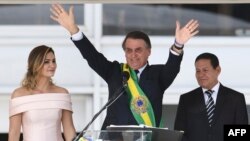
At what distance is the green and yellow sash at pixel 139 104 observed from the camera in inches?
276

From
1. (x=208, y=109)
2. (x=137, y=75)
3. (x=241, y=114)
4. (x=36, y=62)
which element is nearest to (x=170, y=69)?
(x=137, y=75)

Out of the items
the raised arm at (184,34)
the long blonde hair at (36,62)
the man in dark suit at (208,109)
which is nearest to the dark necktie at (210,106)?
the man in dark suit at (208,109)

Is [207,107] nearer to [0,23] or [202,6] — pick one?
[202,6]

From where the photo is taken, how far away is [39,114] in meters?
7.02

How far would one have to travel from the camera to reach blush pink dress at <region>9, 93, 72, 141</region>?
7.00m

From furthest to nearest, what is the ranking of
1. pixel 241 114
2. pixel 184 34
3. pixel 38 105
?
pixel 241 114 < pixel 38 105 < pixel 184 34

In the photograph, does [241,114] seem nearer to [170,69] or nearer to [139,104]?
[170,69]

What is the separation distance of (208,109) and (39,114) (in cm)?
132

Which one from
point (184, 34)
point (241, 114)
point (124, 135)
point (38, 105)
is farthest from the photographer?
point (241, 114)

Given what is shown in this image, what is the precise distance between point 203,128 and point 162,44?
2461mm

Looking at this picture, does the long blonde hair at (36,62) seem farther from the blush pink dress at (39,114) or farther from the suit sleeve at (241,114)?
the suit sleeve at (241,114)

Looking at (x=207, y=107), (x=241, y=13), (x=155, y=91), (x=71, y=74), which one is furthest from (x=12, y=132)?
(x=241, y=13)

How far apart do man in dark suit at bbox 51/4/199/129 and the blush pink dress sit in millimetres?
355
